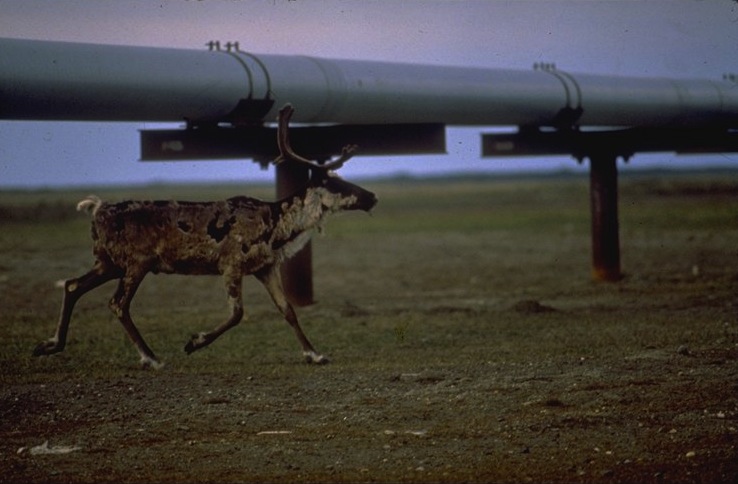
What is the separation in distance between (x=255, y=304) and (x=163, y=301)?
4.82 feet

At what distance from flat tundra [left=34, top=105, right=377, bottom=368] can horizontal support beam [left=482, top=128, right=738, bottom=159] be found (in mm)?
6323

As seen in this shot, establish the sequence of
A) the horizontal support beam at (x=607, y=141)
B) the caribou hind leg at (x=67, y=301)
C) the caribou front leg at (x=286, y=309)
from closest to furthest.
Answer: the caribou hind leg at (x=67, y=301) < the caribou front leg at (x=286, y=309) < the horizontal support beam at (x=607, y=141)

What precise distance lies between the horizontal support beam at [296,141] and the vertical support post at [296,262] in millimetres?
364

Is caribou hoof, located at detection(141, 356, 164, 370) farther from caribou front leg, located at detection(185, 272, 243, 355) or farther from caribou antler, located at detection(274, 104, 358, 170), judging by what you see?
caribou antler, located at detection(274, 104, 358, 170)

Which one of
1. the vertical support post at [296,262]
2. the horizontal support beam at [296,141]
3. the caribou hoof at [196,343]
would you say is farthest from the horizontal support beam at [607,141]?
the caribou hoof at [196,343]

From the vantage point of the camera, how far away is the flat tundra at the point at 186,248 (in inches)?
440

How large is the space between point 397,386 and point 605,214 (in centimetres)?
878

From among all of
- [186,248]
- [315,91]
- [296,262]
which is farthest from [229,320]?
[296,262]

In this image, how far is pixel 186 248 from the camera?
11.3 metres

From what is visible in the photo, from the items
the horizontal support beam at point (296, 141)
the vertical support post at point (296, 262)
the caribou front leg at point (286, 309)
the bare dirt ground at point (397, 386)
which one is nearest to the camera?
Result: the bare dirt ground at point (397, 386)

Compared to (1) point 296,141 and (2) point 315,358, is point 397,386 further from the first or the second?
(1) point 296,141

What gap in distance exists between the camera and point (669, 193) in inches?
2260

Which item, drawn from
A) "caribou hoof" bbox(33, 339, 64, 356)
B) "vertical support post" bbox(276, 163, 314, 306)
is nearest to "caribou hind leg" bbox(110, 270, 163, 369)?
"caribou hoof" bbox(33, 339, 64, 356)

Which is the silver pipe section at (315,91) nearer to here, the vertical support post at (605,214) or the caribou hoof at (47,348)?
the vertical support post at (605,214)
